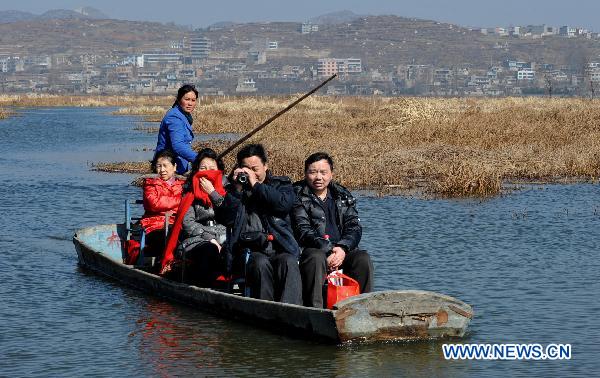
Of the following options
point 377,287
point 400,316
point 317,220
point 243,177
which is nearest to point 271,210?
point 243,177

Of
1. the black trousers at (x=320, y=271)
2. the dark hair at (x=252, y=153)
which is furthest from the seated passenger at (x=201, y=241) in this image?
the black trousers at (x=320, y=271)

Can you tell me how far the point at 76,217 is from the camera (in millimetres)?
22719

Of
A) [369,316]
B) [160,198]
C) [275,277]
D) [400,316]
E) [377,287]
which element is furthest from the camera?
[377,287]

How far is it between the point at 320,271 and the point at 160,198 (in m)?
3.35

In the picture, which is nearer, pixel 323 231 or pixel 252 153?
pixel 252 153

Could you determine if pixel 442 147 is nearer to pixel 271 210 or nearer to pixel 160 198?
pixel 160 198

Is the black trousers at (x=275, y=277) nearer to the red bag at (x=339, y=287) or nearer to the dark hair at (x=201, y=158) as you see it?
the red bag at (x=339, y=287)

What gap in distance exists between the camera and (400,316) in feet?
36.0

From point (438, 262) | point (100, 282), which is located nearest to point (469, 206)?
point (438, 262)

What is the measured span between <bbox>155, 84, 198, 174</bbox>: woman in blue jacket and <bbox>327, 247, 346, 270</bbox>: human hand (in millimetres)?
3287

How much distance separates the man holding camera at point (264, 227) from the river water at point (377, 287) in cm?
52

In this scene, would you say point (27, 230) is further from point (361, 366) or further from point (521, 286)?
point (361, 366)

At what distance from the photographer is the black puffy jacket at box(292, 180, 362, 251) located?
1145cm

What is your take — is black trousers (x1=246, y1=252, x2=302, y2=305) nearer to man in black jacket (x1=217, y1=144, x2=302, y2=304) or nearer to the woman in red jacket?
man in black jacket (x1=217, y1=144, x2=302, y2=304)
